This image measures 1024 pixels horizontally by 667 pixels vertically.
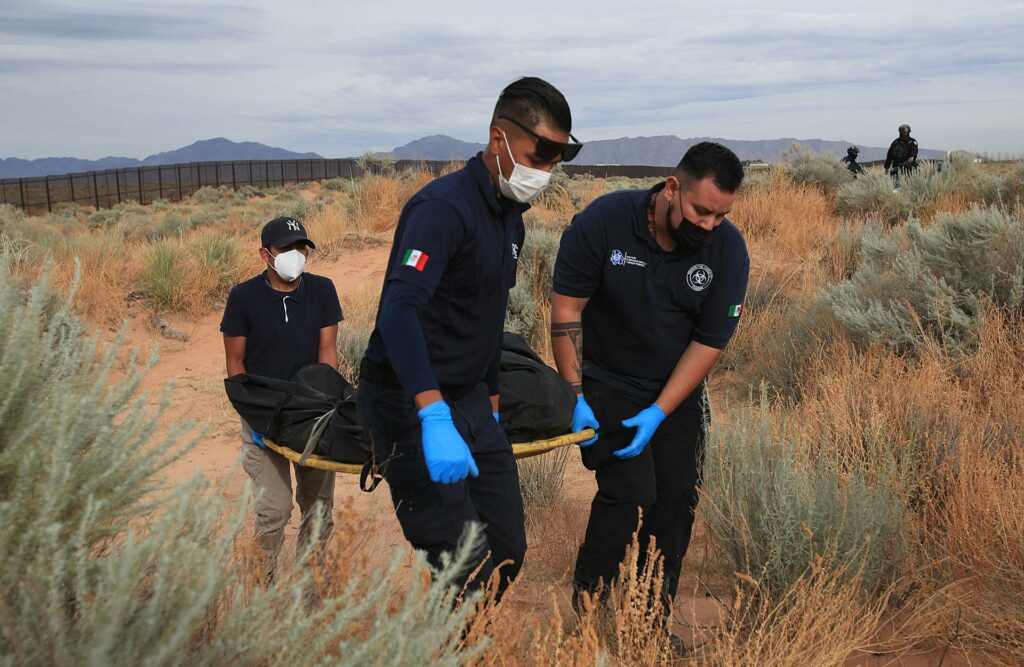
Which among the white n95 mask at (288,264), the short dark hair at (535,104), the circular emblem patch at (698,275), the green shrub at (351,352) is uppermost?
the short dark hair at (535,104)

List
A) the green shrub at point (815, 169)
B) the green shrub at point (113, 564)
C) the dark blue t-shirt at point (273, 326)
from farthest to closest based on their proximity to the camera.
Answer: the green shrub at point (815, 169) → the dark blue t-shirt at point (273, 326) → the green shrub at point (113, 564)

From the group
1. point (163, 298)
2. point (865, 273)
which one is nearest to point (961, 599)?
point (865, 273)

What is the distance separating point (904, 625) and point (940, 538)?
587 mm

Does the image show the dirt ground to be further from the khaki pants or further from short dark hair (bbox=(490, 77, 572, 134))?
short dark hair (bbox=(490, 77, 572, 134))

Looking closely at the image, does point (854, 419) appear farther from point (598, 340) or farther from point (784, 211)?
point (784, 211)

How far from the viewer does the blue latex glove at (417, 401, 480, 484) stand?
2424mm

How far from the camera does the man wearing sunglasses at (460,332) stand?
8.09ft

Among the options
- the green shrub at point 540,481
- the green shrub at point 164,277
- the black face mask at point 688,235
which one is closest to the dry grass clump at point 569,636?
Result: the black face mask at point 688,235

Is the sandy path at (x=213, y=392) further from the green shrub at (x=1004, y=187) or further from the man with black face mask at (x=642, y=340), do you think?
the green shrub at (x=1004, y=187)

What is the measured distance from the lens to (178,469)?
6.43m

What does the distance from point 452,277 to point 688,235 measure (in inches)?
44.9

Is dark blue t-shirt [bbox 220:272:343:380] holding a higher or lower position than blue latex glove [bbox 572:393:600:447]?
higher

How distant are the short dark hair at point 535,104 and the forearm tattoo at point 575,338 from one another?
1.01 m

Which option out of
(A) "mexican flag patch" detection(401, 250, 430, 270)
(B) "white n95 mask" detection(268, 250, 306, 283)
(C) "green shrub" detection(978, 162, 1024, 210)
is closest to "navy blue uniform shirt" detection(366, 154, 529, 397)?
(A) "mexican flag patch" detection(401, 250, 430, 270)
